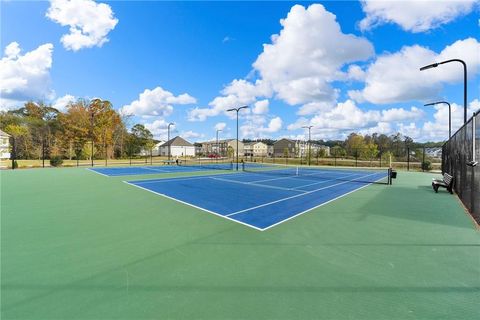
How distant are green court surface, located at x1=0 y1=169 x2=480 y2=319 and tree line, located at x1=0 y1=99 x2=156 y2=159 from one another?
4204 cm

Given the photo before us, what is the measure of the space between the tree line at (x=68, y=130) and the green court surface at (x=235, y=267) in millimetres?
42044

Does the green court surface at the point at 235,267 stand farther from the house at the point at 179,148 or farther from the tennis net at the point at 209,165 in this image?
the house at the point at 179,148

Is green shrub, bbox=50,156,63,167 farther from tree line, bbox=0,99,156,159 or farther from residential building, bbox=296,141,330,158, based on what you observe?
residential building, bbox=296,141,330,158

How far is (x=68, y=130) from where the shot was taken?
1934 inches

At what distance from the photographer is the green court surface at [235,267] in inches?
119

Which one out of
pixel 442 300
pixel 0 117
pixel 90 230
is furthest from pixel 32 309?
pixel 0 117

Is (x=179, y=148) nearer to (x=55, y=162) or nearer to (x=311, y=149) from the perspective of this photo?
(x=311, y=149)

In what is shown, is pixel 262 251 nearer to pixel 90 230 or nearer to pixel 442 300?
pixel 442 300

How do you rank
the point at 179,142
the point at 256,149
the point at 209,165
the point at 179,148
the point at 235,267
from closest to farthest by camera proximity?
1. the point at 235,267
2. the point at 209,165
3. the point at 179,148
4. the point at 179,142
5. the point at 256,149

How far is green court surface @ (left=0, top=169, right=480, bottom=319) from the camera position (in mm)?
3033

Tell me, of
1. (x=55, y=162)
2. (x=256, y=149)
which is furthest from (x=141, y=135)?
(x=256, y=149)

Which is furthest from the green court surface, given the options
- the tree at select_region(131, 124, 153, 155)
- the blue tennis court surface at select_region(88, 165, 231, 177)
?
the tree at select_region(131, 124, 153, 155)

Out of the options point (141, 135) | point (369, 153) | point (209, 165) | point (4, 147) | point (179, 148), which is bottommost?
point (209, 165)

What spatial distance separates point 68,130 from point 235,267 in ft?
186
